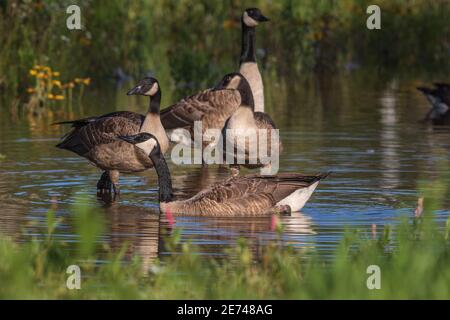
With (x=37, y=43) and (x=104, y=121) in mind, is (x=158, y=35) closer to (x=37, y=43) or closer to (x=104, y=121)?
(x=37, y=43)

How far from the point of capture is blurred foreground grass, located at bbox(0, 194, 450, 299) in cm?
873

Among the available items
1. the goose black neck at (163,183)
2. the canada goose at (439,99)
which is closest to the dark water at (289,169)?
the goose black neck at (163,183)

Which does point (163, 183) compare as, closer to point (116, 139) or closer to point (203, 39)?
point (116, 139)

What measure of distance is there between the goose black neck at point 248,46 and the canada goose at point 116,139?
5113mm

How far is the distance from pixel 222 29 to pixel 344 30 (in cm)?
415

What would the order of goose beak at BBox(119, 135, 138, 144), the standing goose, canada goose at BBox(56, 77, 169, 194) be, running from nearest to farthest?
1. goose beak at BBox(119, 135, 138, 144)
2. canada goose at BBox(56, 77, 169, 194)
3. the standing goose

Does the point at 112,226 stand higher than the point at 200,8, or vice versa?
the point at 200,8

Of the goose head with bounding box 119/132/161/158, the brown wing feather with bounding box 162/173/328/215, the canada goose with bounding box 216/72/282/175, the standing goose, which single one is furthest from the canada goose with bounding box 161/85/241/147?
the brown wing feather with bounding box 162/173/328/215

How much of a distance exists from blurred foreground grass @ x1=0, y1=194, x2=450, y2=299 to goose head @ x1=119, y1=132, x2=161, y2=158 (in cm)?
368

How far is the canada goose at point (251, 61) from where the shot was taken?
788 inches

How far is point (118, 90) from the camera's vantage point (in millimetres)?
30359

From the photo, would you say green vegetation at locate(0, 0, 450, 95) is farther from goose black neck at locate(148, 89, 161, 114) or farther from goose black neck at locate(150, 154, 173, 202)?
goose black neck at locate(150, 154, 173, 202)

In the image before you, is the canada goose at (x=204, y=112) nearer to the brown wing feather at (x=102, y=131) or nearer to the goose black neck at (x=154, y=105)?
the brown wing feather at (x=102, y=131)
